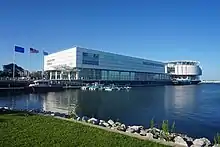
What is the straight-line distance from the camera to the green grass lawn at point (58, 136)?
9.97 m

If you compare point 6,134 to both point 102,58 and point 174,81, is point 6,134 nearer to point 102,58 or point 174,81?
point 102,58

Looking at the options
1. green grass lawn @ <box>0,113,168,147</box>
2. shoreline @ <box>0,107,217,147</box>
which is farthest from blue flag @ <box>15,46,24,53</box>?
green grass lawn @ <box>0,113,168,147</box>

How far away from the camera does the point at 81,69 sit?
130m

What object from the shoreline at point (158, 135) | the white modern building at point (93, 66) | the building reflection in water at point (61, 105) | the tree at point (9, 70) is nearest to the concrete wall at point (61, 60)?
the white modern building at point (93, 66)

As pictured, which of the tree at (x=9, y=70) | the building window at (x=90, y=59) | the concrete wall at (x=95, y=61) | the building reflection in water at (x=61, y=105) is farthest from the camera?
the building window at (x=90, y=59)

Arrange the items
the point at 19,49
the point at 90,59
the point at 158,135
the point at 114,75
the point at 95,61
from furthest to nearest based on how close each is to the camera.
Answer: the point at 114,75 → the point at 95,61 → the point at 90,59 → the point at 19,49 → the point at 158,135

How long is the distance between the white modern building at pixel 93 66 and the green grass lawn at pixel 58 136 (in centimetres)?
11373

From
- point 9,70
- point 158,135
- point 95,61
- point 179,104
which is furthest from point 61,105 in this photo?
point 9,70

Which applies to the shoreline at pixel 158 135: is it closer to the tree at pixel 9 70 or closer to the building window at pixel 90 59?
the building window at pixel 90 59

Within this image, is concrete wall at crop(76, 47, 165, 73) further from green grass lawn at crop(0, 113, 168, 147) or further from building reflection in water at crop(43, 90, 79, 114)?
green grass lawn at crop(0, 113, 168, 147)

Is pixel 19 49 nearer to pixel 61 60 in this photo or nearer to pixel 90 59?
pixel 90 59

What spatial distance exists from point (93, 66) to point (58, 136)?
12399cm

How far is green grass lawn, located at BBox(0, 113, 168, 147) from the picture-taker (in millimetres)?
9969

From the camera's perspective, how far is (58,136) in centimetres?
1109
